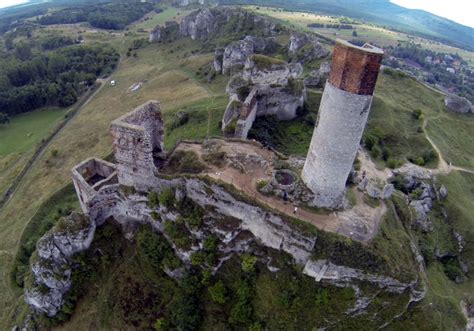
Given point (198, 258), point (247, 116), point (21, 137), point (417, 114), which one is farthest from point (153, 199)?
point (21, 137)

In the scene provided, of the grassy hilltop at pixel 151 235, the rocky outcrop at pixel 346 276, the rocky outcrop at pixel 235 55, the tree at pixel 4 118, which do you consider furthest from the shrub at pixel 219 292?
the tree at pixel 4 118

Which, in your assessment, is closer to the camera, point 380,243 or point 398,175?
point 380,243

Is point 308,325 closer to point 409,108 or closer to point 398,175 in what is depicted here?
point 398,175

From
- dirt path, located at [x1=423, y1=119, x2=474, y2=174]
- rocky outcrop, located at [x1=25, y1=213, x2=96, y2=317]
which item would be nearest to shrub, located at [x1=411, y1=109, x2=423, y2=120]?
dirt path, located at [x1=423, y1=119, x2=474, y2=174]

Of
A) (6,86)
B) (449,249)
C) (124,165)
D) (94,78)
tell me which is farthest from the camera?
(94,78)

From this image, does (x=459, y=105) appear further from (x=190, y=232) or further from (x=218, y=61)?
(x=190, y=232)

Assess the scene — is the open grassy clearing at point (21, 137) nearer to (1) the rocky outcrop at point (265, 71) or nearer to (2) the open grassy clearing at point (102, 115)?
(2) the open grassy clearing at point (102, 115)

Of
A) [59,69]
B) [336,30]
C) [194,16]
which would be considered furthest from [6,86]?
[336,30]
